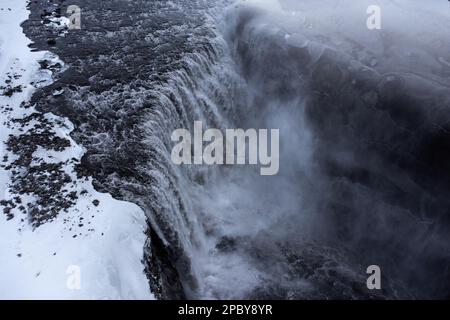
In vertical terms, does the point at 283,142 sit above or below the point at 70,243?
above

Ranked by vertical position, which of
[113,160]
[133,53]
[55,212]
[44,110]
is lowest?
[55,212]

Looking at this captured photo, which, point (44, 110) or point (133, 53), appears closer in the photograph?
point (44, 110)

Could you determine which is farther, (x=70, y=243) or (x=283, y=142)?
(x=283, y=142)

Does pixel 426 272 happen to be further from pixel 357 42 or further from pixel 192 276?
pixel 357 42

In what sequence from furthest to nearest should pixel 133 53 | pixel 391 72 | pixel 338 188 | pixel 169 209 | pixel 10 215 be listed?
pixel 133 53 < pixel 338 188 < pixel 391 72 < pixel 169 209 < pixel 10 215

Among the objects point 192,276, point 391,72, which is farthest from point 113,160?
point 391,72
